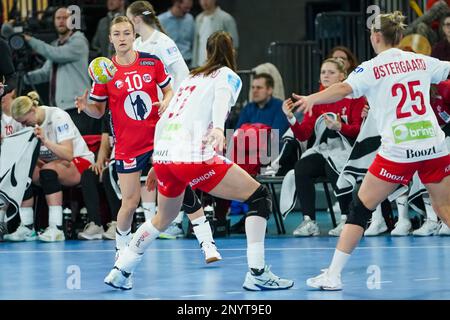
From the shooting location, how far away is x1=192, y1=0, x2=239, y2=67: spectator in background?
43.9 ft

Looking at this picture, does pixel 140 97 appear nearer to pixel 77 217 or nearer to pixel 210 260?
pixel 210 260

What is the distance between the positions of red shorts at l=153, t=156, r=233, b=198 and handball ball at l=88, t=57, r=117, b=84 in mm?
1612

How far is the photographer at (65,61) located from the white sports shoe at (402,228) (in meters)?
4.00

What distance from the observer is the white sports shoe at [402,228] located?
1031 cm

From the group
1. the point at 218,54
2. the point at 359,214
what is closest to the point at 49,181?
the point at 218,54

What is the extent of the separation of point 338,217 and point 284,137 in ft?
5.01

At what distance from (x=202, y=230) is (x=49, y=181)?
8.91ft

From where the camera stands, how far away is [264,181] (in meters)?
10.9

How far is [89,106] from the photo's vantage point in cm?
806

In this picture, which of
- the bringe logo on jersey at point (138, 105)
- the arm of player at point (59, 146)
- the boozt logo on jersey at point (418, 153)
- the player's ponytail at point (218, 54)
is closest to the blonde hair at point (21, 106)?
the arm of player at point (59, 146)

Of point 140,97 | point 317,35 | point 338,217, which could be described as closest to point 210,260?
point 140,97

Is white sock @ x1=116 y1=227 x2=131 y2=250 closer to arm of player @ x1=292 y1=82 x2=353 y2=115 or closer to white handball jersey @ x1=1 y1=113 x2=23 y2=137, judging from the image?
arm of player @ x1=292 y1=82 x2=353 y2=115

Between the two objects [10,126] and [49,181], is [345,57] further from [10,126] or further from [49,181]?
[10,126]

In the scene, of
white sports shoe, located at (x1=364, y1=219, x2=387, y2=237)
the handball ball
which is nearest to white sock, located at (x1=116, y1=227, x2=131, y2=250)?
the handball ball
